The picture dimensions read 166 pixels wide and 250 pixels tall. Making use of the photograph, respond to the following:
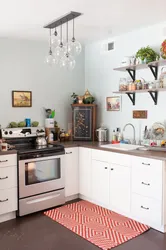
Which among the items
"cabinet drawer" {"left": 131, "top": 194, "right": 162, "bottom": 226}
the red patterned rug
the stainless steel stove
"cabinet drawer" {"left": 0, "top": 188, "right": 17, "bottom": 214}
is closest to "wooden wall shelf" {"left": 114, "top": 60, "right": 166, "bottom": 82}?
the stainless steel stove

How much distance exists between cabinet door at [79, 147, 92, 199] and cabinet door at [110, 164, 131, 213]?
1.51ft

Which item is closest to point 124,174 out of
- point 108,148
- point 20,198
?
point 108,148

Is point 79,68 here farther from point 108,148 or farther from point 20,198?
point 20,198

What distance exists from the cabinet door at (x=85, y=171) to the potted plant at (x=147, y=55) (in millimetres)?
1468

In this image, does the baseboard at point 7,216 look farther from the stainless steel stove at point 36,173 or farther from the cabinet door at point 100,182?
the cabinet door at point 100,182

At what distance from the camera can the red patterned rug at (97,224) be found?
2913mm

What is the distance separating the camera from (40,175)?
361 cm

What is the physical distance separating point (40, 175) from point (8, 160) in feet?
1.70

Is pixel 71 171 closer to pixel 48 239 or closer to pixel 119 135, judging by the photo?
pixel 119 135

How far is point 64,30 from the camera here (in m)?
3.68

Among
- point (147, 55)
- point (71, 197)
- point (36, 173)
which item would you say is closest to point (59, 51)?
point (147, 55)

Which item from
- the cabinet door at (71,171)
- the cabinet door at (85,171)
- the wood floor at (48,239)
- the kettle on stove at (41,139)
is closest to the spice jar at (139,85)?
the cabinet door at (85,171)

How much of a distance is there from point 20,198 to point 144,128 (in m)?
1.96

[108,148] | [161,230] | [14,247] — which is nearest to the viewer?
[14,247]
